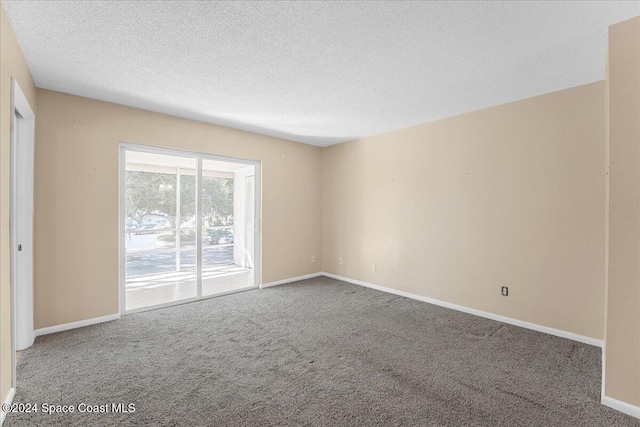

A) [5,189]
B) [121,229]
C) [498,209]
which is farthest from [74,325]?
[498,209]

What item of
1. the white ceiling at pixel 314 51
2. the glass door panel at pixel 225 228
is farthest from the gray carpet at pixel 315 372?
the white ceiling at pixel 314 51

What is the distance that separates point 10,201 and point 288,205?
3.72 m

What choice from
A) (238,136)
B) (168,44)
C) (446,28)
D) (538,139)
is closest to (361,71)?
(446,28)

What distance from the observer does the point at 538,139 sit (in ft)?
10.9

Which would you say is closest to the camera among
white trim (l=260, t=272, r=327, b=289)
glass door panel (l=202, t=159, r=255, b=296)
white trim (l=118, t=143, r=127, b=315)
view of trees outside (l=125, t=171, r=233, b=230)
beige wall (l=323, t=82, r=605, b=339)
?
beige wall (l=323, t=82, r=605, b=339)

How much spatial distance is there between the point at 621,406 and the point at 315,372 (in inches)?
82.1

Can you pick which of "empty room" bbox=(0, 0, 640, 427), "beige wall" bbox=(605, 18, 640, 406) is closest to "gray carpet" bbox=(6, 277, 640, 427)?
"empty room" bbox=(0, 0, 640, 427)

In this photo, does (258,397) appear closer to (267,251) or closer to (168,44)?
(168,44)

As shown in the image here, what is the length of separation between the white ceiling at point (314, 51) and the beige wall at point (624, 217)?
11.8 inches

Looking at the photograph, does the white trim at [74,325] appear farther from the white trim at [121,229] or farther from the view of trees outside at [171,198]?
the view of trees outside at [171,198]

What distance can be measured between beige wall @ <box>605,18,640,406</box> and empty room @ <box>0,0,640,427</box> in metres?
0.01

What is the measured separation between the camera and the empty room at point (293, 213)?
6.58 feet

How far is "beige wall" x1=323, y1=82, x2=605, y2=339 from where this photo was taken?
9.95ft

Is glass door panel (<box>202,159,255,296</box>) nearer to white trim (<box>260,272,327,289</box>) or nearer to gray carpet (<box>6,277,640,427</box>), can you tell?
white trim (<box>260,272,327,289</box>)
